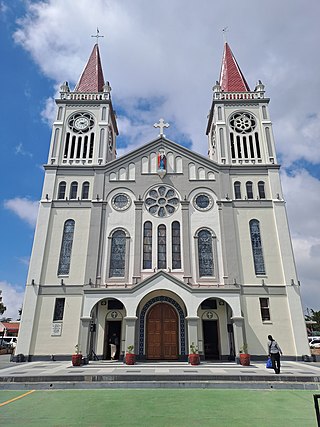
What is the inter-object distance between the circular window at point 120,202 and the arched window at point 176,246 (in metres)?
3.72

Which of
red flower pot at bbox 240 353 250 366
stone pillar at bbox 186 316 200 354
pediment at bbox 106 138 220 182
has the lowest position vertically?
red flower pot at bbox 240 353 250 366

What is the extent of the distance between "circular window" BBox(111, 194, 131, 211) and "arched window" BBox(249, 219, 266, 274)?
893 centimetres

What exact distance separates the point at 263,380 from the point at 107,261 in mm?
11991

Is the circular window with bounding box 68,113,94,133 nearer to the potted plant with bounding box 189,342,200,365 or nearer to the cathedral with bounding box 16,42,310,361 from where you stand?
the cathedral with bounding box 16,42,310,361

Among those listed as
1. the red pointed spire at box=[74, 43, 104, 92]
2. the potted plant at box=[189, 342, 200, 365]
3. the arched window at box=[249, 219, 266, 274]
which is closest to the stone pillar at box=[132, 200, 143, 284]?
the potted plant at box=[189, 342, 200, 365]

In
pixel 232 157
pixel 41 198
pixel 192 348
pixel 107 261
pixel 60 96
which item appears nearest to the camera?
pixel 192 348

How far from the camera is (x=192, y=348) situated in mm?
16844

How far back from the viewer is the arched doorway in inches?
731

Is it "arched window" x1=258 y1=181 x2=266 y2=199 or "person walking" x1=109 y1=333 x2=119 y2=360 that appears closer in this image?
"person walking" x1=109 y1=333 x2=119 y2=360

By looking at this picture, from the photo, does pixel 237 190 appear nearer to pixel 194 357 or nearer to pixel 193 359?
pixel 194 357

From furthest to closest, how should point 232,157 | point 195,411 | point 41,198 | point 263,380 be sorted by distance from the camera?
point 232,157 → point 41,198 → point 263,380 → point 195,411

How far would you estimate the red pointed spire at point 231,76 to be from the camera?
2705 centimetres

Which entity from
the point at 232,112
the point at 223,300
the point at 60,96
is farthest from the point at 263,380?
the point at 60,96

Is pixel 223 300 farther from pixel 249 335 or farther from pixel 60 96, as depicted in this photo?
pixel 60 96
